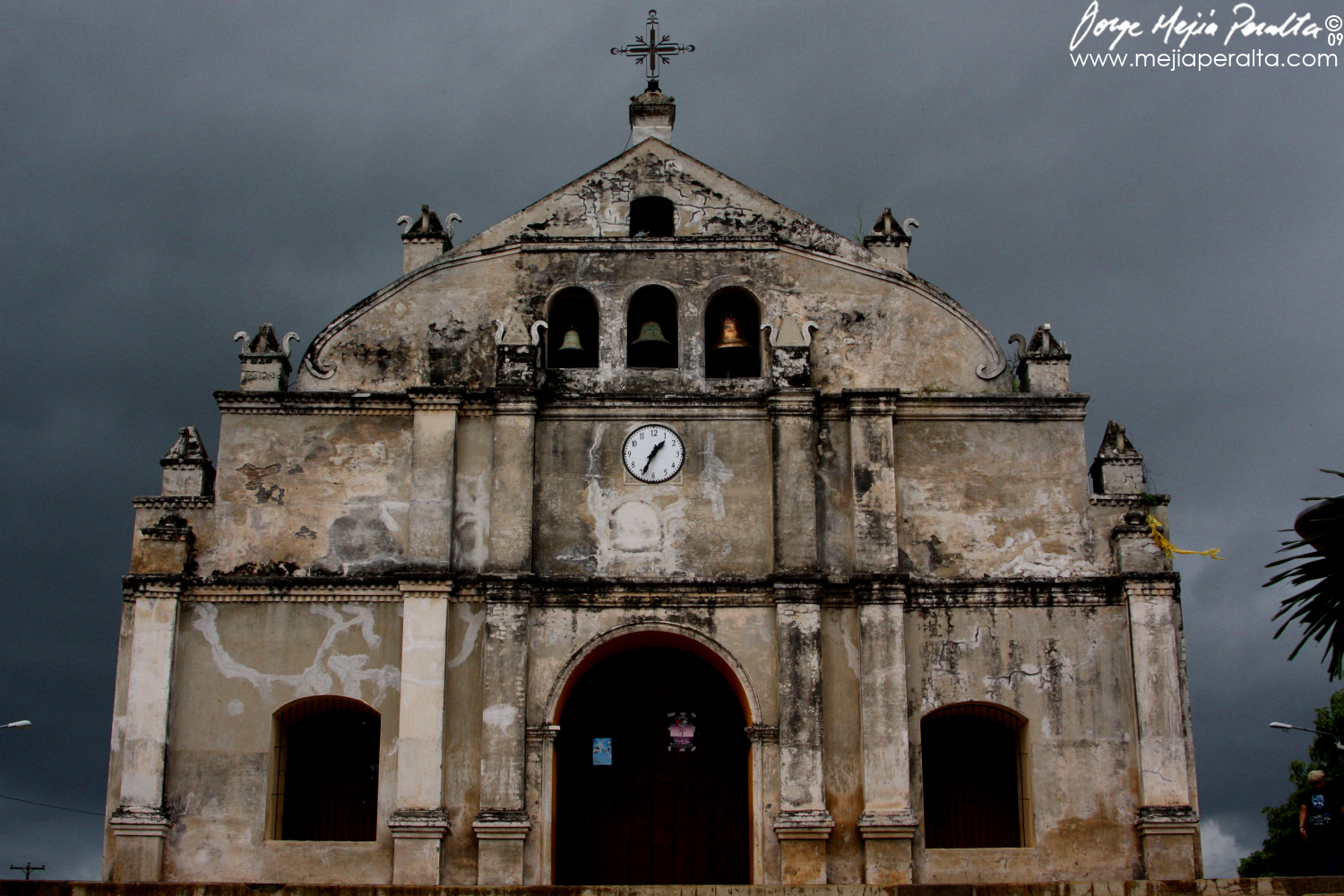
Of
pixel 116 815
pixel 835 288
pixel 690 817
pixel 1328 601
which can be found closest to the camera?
pixel 1328 601

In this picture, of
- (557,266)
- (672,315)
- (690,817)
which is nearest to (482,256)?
(557,266)

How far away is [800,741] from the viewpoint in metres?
18.1

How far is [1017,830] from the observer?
1873cm

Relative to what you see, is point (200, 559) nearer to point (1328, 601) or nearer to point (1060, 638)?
point (1060, 638)

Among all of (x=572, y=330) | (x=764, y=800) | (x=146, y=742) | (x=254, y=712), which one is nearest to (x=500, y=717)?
(x=254, y=712)

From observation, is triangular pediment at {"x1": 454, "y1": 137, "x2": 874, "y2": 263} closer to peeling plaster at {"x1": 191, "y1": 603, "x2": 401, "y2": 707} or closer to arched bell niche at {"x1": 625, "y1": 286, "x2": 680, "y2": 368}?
arched bell niche at {"x1": 625, "y1": 286, "x2": 680, "y2": 368}

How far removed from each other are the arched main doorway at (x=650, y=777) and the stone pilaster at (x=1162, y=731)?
5058 millimetres

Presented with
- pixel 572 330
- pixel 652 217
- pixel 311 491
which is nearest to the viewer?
pixel 311 491

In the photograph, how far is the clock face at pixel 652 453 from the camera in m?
19.4

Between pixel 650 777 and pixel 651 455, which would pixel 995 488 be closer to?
pixel 651 455

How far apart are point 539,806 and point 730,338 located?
6744 millimetres

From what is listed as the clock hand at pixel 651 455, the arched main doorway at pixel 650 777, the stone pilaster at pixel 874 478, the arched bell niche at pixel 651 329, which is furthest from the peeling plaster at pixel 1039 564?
the arched bell niche at pixel 651 329

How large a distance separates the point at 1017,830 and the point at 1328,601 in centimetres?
783

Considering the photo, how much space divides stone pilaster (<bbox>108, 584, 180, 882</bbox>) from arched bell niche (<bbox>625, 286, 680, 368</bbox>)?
6880mm
